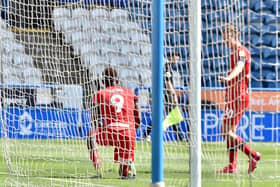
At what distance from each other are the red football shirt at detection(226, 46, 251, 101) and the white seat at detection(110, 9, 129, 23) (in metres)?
1.38

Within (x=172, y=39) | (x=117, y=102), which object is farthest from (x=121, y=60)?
(x=172, y=39)

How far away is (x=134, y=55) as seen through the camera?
31.0 feet

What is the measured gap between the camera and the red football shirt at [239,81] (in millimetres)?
9703

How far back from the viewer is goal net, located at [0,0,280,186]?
30.1ft

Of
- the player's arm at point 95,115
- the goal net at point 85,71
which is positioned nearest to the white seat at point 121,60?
the goal net at point 85,71

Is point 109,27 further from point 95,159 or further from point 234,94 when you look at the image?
point 95,159

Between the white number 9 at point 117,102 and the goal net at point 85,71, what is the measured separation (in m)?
0.23

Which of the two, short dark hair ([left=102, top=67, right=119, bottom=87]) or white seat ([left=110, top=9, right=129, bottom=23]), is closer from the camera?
white seat ([left=110, top=9, right=129, bottom=23])

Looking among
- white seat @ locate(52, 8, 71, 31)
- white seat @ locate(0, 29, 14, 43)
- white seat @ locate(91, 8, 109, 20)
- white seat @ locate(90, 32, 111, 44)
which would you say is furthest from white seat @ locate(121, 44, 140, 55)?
white seat @ locate(0, 29, 14, 43)

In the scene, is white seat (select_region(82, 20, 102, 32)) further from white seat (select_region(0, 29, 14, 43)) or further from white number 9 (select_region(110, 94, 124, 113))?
white number 9 (select_region(110, 94, 124, 113))

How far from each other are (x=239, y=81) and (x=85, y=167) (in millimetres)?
2607

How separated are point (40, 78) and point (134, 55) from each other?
221 centimetres

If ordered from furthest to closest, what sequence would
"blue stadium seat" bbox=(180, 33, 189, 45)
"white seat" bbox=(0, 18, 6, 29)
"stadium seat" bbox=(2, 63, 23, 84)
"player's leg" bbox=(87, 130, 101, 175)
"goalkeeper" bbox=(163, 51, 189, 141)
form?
"stadium seat" bbox=(2, 63, 23, 84)
"player's leg" bbox=(87, 130, 101, 175)
"white seat" bbox=(0, 18, 6, 29)
"goalkeeper" bbox=(163, 51, 189, 141)
"blue stadium seat" bbox=(180, 33, 189, 45)

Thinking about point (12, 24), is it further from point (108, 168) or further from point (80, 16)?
point (108, 168)
